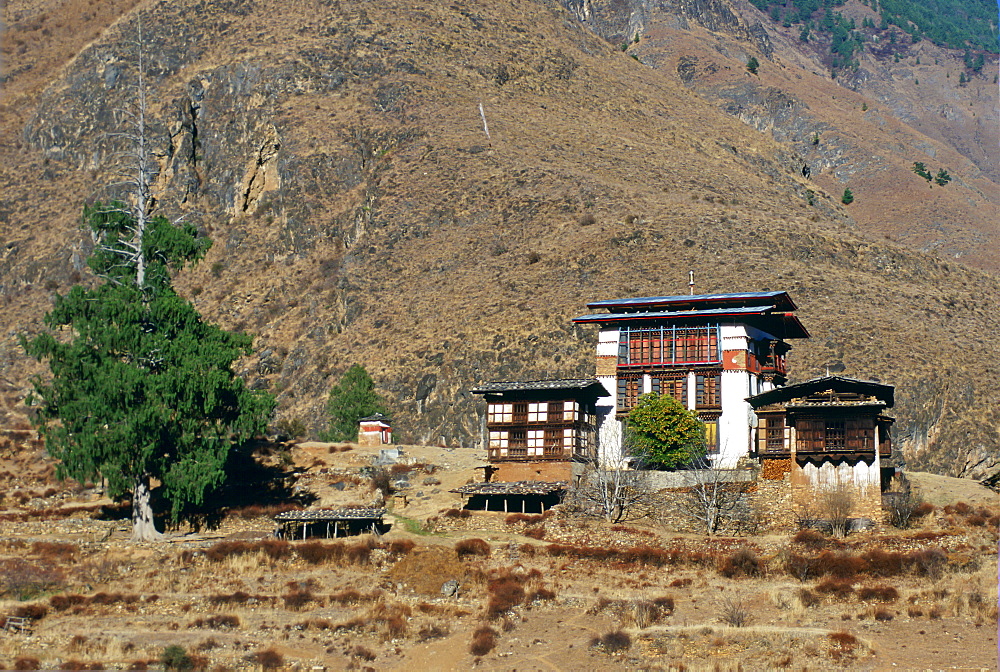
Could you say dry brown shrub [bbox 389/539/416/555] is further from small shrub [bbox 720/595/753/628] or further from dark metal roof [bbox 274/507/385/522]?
small shrub [bbox 720/595/753/628]

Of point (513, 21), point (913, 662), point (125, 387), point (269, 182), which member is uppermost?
point (513, 21)

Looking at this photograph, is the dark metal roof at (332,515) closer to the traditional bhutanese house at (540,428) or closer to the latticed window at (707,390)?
the traditional bhutanese house at (540,428)

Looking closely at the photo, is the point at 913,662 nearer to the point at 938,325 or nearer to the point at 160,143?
the point at 938,325

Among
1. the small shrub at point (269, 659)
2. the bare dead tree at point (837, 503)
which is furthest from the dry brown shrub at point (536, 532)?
the small shrub at point (269, 659)

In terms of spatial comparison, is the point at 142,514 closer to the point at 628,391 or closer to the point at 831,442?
the point at 628,391

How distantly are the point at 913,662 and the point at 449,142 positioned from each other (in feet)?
386

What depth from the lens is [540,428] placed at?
240 ft

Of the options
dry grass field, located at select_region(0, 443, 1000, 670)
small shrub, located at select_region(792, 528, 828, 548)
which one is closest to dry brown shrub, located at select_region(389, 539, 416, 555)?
dry grass field, located at select_region(0, 443, 1000, 670)

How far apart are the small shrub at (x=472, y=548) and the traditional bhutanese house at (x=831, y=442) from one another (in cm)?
1800

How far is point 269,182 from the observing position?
148m

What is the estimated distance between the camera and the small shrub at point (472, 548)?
58.2 metres

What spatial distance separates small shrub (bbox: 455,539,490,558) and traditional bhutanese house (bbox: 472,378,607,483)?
13070 mm

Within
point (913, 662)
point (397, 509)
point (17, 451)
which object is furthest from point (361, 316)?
point (913, 662)

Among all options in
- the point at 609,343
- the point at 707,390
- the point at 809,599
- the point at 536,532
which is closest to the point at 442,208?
the point at 609,343
